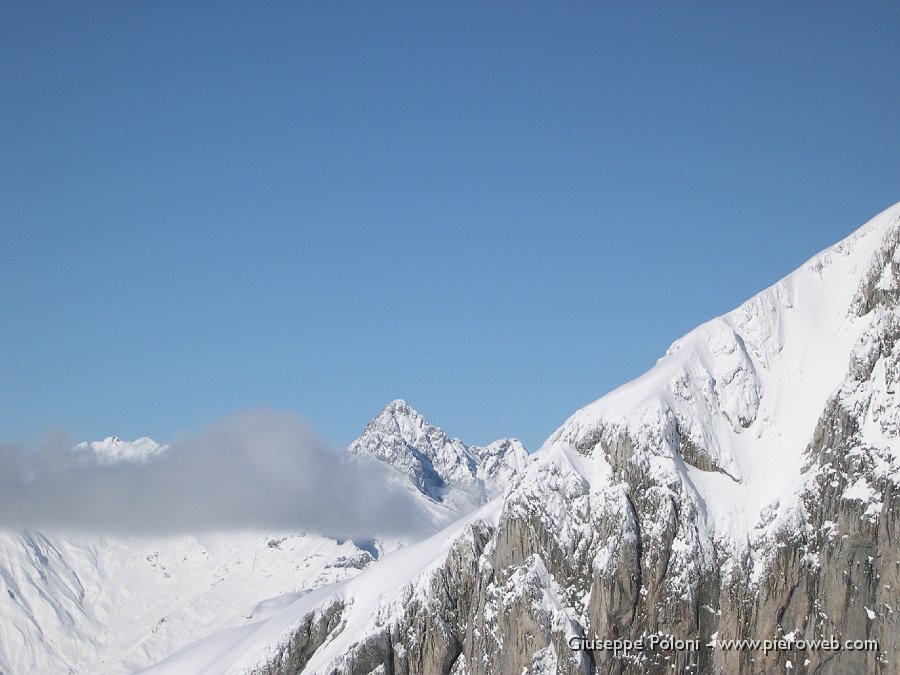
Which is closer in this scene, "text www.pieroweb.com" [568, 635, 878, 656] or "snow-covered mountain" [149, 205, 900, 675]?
"text www.pieroweb.com" [568, 635, 878, 656]

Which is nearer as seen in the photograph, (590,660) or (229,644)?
(590,660)

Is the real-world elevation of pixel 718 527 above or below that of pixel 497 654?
above

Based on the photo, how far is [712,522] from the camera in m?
124

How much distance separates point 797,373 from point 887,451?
2015 cm

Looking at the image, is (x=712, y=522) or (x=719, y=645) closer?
(x=719, y=645)

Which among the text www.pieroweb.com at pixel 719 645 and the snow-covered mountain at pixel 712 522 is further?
the snow-covered mountain at pixel 712 522

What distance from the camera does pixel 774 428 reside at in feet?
429

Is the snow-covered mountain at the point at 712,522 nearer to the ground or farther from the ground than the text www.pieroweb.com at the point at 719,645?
farther from the ground

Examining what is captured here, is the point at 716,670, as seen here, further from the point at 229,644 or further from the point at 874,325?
the point at 229,644

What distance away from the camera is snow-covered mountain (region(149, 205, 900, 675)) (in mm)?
115062

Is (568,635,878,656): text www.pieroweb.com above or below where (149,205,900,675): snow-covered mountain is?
below

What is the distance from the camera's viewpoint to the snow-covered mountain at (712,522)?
115m

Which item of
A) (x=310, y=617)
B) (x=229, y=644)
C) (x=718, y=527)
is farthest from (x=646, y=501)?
(x=229, y=644)

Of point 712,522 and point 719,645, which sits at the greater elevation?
point 712,522
